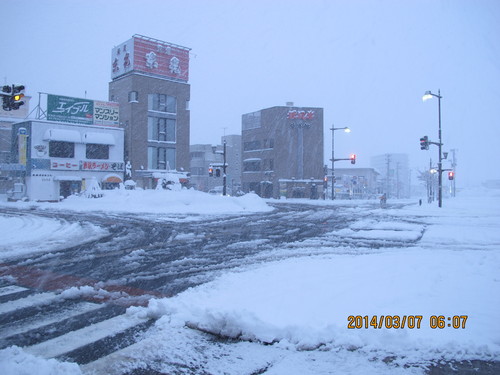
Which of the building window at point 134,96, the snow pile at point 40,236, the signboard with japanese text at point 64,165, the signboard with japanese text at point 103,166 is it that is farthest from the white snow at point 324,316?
the building window at point 134,96

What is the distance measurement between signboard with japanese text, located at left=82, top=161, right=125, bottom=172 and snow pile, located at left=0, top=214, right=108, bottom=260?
24.0 m

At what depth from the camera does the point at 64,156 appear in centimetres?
3788

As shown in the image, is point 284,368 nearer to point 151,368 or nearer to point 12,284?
point 151,368

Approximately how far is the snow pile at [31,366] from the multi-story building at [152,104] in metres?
39.9

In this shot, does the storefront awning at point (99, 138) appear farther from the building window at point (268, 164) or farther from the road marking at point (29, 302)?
the road marking at point (29, 302)

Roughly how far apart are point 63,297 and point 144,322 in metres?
1.83

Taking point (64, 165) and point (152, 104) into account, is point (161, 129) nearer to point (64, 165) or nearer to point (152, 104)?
point (152, 104)

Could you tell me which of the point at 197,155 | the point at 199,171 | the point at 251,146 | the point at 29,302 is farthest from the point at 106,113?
the point at 197,155

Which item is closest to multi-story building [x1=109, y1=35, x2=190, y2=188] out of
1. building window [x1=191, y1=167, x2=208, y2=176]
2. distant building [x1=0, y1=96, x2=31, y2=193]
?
distant building [x1=0, y1=96, x2=31, y2=193]

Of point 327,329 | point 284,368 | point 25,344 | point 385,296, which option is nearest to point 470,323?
point 385,296

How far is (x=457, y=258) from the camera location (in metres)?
8.34

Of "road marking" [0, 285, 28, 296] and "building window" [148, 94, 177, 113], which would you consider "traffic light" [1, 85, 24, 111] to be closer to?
"road marking" [0, 285, 28, 296]

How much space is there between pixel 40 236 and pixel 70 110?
3100cm

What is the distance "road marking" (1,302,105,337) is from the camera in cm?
439
